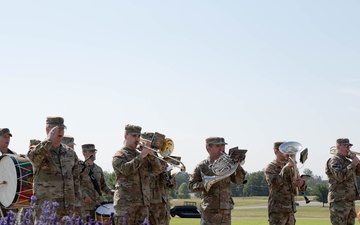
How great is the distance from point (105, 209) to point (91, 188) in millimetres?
1063

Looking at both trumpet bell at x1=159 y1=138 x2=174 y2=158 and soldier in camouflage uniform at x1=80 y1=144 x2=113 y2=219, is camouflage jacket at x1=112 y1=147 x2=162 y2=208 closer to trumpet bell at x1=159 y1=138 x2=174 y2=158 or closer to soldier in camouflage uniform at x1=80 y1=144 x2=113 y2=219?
trumpet bell at x1=159 y1=138 x2=174 y2=158

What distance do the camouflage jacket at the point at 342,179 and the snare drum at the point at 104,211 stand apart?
15.4ft

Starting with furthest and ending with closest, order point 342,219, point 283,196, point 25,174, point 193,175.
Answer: point 342,219 → point 283,196 → point 193,175 → point 25,174

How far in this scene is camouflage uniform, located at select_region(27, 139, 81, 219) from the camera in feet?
29.5

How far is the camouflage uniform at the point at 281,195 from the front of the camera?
12.3 meters

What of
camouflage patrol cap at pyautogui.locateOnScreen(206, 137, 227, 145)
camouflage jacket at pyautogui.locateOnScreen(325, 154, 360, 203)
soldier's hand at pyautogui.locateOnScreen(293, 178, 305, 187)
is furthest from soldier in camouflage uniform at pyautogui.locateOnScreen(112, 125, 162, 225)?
camouflage jacket at pyautogui.locateOnScreen(325, 154, 360, 203)

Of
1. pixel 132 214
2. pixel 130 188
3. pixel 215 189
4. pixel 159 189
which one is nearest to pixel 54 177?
pixel 130 188

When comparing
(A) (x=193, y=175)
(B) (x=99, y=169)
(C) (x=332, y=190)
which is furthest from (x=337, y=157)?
(B) (x=99, y=169)

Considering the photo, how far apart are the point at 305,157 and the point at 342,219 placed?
246 centimetres

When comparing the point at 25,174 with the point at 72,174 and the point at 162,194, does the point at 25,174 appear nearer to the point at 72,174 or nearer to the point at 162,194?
the point at 72,174

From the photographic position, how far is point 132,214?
9781mm

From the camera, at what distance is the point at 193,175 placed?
37.4 feet

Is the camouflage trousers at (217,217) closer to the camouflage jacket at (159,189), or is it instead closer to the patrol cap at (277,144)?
the camouflage jacket at (159,189)

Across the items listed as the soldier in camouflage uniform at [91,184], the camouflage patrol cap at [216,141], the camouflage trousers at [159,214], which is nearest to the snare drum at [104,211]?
the soldier in camouflage uniform at [91,184]
